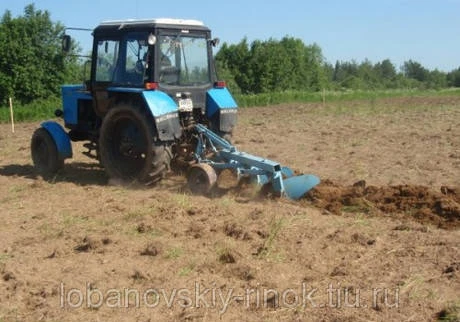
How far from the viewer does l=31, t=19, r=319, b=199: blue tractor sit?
→ 823cm

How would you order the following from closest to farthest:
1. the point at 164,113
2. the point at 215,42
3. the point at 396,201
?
the point at 396,201 < the point at 164,113 < the point at 215,42

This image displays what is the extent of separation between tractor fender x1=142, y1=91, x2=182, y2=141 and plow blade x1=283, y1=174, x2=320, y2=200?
1.65 meters

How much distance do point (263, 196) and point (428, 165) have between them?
370 cm

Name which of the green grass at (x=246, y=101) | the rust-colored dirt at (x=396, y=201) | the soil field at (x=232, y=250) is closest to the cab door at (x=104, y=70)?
the soil field at (x=232, y=250)

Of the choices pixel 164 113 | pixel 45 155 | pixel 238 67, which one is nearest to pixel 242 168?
pixel 164 113

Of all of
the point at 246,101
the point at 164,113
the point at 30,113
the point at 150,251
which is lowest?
the point at 150,251

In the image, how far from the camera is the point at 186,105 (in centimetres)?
872

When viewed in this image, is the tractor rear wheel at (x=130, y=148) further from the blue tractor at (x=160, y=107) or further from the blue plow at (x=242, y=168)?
the blue plow at (x=242, y=168)

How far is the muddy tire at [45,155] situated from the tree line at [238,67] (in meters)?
4.28

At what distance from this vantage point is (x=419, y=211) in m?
6.91

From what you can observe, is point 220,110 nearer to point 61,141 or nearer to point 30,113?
point 61,141

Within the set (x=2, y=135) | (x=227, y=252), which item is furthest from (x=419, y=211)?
(x=2, y=135)

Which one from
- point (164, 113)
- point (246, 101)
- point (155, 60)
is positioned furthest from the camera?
point (246, 101)

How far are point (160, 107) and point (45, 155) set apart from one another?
2.83 metres
